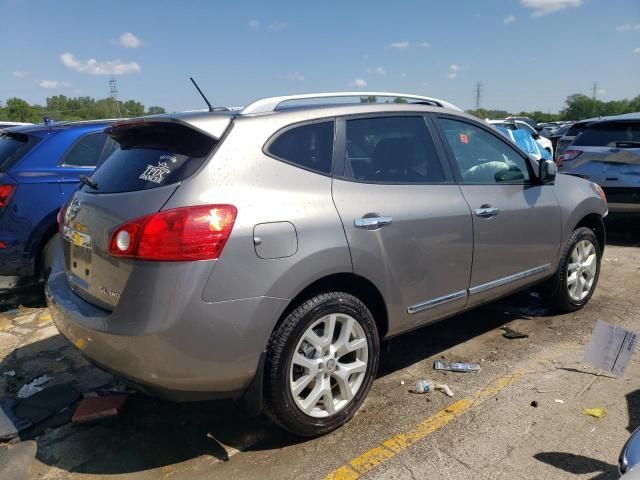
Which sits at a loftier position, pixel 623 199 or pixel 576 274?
pixel 623 199

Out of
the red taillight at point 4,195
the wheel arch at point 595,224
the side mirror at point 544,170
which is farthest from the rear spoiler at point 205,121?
the wheel arch at point 595,224

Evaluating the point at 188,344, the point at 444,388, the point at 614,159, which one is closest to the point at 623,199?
the point at 614,159

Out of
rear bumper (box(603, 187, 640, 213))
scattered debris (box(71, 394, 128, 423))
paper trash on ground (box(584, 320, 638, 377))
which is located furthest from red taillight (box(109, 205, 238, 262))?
rear bumper (box(603, 187, 640, 213))

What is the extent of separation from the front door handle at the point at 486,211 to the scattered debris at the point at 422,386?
1.15m

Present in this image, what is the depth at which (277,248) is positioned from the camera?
2.52m

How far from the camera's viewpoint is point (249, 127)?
8.75 feet

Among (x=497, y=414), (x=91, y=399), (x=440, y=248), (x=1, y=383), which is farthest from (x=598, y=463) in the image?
(x=1, y=383)

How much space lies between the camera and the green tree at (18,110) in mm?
44338

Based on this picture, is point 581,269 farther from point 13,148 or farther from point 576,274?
point 13,148

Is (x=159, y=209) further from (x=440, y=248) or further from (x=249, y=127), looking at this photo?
(x=440, y=248)

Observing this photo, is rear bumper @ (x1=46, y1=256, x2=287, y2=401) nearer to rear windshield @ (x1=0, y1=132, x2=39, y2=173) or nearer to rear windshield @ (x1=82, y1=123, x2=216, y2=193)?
rear windshield @ (x1=82, y1=123, x2=216, y2=193)

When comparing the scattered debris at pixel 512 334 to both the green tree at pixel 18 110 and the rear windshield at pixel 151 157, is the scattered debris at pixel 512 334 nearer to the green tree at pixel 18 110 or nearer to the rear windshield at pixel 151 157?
the rear windshield at pixel 151 157

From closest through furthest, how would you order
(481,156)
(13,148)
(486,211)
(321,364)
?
(321,364)
(486,211)
(481,156)
(13,148)

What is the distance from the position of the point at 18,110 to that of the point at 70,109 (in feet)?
42.5
